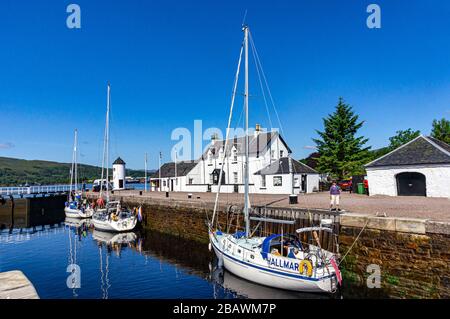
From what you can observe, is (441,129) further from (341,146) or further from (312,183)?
(312,183)

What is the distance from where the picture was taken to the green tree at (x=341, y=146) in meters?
46.5

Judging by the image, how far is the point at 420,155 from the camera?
27.7m

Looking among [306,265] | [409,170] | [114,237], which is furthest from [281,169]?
[306,265]

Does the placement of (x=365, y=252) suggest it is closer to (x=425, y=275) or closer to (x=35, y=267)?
(x=425, y=275)

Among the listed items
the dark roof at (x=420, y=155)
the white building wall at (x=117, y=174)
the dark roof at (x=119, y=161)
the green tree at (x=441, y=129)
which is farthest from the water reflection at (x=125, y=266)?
the green tree at (x=441, y=129)

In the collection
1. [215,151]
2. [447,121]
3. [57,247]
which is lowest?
[57,247]

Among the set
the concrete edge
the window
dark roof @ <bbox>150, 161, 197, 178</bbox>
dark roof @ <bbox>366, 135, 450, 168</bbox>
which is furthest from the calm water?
dark roof @ <bbox>150, 161, 197, 178</bbox>

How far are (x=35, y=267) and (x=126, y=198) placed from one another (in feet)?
69.0

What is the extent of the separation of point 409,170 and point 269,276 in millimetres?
19632

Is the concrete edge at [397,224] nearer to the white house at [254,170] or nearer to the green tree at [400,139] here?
the white house at [254,170]

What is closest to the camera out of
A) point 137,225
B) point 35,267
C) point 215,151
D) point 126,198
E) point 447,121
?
point 35,267

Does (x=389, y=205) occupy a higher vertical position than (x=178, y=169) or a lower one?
lower

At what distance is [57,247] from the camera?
26.5 m
